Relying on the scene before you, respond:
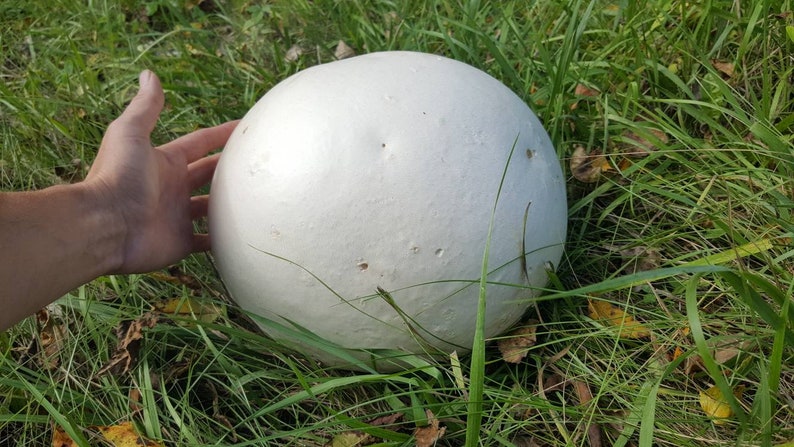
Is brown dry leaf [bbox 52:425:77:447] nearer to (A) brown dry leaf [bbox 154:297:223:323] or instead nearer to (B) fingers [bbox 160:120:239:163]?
(A) brown dry leaf [bbox 154:297:223:323]

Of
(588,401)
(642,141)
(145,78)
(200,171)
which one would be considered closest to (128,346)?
(200,171)

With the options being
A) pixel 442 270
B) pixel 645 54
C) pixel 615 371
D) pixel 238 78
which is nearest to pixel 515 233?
pixel 442 270

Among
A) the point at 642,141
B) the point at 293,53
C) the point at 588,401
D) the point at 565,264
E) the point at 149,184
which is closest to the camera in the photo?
the point at 588,401

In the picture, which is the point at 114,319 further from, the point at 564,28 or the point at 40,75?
the point at 564,28

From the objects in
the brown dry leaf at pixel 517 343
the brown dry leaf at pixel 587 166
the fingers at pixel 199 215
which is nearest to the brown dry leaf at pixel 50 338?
the fingers at pixel 199 215

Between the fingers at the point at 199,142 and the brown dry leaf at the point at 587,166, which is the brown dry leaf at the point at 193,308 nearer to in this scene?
the fingers at the point at 199,142

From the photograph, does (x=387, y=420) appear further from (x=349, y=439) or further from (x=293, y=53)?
(x=293, y=53)
